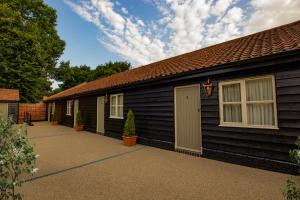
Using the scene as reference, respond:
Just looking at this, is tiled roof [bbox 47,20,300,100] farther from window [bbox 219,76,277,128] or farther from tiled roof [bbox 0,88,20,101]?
tiled roof [bbox 0,88,20,101]

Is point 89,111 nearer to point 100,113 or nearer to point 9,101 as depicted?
point 100,113

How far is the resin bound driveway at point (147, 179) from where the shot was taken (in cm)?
292

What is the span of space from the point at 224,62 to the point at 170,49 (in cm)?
1215

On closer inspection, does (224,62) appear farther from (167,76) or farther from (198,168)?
(198,168)

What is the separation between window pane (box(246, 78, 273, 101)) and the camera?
414cm

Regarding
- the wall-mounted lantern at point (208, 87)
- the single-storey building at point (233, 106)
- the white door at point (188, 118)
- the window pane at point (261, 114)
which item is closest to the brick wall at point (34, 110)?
the single-storey building at point (233, 106)

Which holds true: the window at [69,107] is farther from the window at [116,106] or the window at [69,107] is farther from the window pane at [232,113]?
the window pane at [232,113]

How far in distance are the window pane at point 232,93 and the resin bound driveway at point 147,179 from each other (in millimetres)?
1831

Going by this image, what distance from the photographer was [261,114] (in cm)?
425

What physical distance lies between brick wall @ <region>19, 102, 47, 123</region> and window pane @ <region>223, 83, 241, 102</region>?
68.0 ft

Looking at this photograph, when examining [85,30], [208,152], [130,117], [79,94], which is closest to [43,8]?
[85,30]

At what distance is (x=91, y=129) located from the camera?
1108 cm

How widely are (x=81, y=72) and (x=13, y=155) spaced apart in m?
33.5

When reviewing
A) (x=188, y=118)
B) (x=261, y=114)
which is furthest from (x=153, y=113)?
(x=261, y=114)
